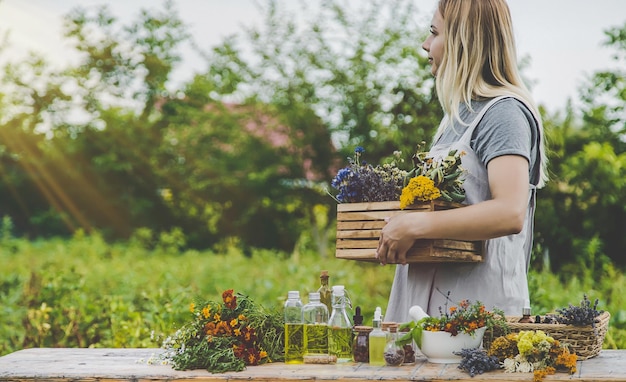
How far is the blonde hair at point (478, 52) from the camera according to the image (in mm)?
2609

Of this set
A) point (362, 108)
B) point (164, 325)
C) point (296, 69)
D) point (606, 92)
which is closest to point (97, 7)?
point (296, 69)

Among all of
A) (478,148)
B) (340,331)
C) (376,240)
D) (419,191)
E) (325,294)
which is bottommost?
(340,331)

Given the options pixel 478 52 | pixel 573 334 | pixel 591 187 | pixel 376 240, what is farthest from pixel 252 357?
pixel 591 187

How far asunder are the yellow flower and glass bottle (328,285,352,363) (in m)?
0.36

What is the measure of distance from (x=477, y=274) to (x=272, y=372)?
2.33 feet

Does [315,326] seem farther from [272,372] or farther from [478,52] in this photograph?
[478,52]

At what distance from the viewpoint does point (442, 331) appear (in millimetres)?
2459

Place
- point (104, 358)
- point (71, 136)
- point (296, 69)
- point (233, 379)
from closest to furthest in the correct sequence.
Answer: point (233, 379)
point (104, 358)
point (296, 69)
point (71, 136)

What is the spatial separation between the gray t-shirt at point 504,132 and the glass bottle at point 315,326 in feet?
2.21

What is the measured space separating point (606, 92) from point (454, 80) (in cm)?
701

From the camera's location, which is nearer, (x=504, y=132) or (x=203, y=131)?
(x=504, y=132)

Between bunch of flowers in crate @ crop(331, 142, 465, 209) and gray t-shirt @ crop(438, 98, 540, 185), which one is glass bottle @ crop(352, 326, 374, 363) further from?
gray t-shirt @ crop(438, 98, 540, 185)

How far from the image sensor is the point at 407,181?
2529mm

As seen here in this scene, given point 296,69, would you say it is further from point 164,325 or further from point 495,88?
point 495,88
